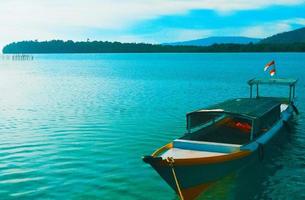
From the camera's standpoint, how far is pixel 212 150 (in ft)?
57.8

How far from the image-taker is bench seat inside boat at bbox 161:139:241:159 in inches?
679

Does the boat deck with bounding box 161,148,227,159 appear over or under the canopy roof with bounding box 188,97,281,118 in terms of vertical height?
under

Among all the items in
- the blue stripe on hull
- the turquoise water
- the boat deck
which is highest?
the boat deck

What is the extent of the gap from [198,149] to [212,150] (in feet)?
2.20

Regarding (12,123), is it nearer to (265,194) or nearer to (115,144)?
(115,144)

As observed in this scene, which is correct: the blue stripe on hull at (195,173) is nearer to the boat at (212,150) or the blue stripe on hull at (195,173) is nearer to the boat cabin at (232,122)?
the boat at (212,150)

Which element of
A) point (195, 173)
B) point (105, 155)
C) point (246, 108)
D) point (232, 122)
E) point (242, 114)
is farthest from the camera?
point (232, 122)

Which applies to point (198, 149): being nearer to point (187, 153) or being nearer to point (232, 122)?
point (187, 153)

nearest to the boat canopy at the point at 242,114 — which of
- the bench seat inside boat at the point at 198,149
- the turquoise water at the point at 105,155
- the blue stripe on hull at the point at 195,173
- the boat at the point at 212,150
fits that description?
the boat at the point at 212,150

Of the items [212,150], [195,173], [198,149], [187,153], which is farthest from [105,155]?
[195,173]

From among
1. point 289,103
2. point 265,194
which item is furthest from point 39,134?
point 289,103

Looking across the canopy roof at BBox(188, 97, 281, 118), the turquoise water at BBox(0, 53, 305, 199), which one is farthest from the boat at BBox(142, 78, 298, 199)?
the turquoise water at BBox(0, 53, 305, 199)

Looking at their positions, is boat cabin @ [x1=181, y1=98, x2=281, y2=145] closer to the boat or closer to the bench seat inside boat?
the boat

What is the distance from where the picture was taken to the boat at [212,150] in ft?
49.7
